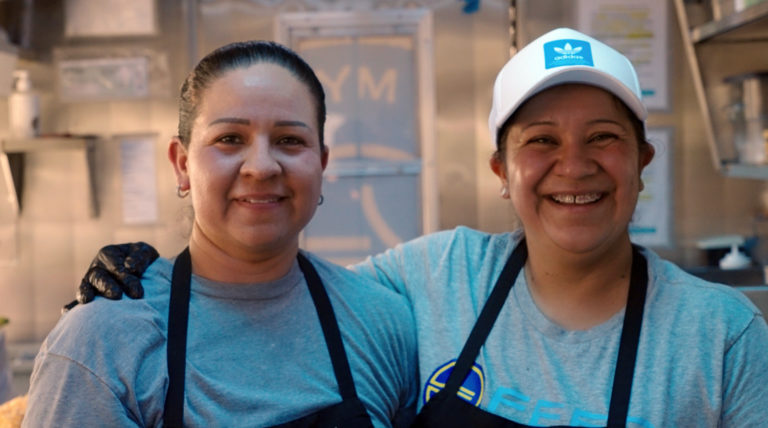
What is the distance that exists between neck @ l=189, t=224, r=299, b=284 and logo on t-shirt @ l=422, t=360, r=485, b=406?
14.2 inches

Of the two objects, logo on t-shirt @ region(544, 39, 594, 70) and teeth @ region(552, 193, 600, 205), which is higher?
logo on t-shirt @ region(544, 39, 594, 70)

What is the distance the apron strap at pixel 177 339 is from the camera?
1145 millimetres

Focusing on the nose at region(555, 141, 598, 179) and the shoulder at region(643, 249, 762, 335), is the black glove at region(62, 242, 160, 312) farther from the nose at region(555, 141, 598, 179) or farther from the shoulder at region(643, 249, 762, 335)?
the shoulder at region(643, 249, 762, 335)

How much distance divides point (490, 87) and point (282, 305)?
Result: 6.19 feet

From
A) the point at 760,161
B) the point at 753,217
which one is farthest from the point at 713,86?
the point at 753,217

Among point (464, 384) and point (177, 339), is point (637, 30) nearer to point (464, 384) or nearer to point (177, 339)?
point (464, 384)

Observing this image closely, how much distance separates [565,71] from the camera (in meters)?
1.31

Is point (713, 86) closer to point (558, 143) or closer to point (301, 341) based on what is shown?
point (558, 143)

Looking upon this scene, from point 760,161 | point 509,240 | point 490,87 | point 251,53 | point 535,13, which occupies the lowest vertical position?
point 509,240

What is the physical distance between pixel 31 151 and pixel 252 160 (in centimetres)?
221

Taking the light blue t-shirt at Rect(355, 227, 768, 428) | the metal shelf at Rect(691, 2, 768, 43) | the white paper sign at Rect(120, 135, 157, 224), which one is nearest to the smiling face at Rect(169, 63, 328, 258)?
the light blue t-shirt at Rect(355, 227, 768, 428)

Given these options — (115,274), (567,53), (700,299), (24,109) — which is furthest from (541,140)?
(24,109)

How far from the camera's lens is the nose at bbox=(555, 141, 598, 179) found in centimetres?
131

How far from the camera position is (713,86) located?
253cm
